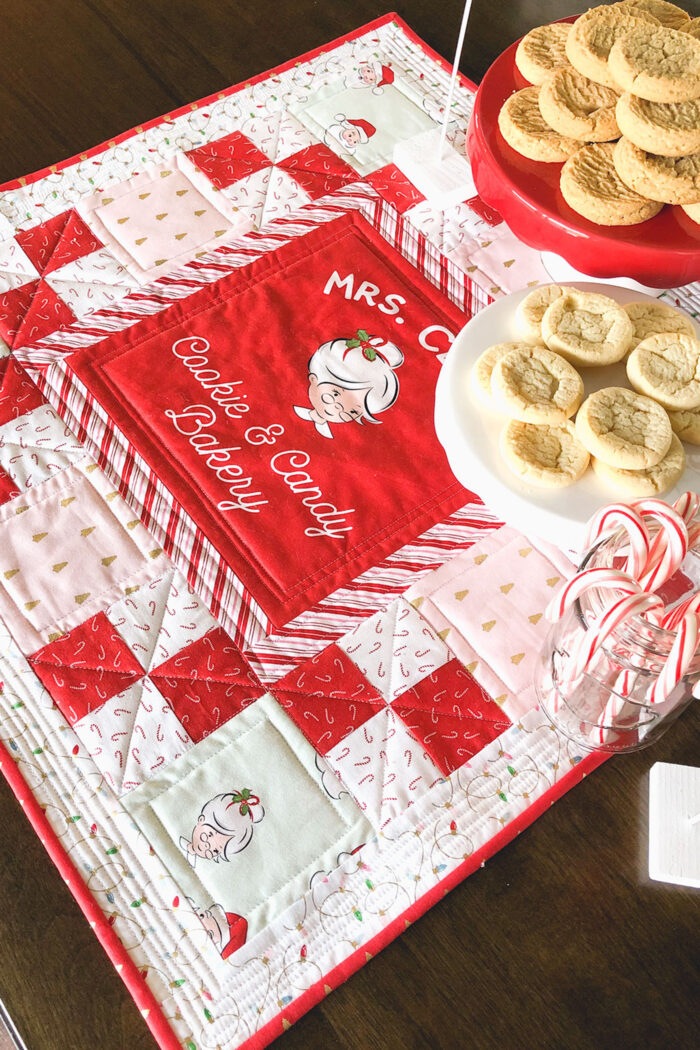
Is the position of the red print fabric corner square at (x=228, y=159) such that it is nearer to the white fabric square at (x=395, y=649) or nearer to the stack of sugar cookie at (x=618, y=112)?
the stack of sugar cookie at (x=618, y=112)

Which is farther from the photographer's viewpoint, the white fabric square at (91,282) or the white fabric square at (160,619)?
the white fabric square at (91,282)

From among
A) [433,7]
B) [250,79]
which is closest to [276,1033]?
[250,79]

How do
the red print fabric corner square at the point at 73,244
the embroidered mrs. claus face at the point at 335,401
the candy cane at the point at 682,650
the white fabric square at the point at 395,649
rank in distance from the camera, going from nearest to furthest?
1. the candy cane at the point at 682,650
2. the white fabric square at the point at 395,649
3. the embroidered mrs. claus face at the point at 335,401
4. the red print fabric corner square at the point at 73,244

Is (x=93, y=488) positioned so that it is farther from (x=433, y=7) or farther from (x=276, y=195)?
(x=433, y=7)

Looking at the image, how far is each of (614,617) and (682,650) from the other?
4cm

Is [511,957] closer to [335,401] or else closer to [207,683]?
[207,683]

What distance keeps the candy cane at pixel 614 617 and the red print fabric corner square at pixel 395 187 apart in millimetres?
615

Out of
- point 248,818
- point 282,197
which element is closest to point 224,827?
point 248,818

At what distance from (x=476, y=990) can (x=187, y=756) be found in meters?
0.26

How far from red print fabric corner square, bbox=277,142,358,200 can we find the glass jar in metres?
0.60

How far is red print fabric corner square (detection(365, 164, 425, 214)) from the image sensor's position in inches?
39.9

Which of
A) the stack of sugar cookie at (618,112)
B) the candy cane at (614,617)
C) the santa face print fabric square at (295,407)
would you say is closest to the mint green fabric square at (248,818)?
the santa face print fabric square at (295,407)

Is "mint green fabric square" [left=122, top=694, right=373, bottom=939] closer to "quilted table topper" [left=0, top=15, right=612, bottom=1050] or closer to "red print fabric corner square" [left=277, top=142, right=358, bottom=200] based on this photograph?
"quilted table topper" [left=0, top=15, right=612, bottom=1050]

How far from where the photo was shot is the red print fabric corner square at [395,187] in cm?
101
